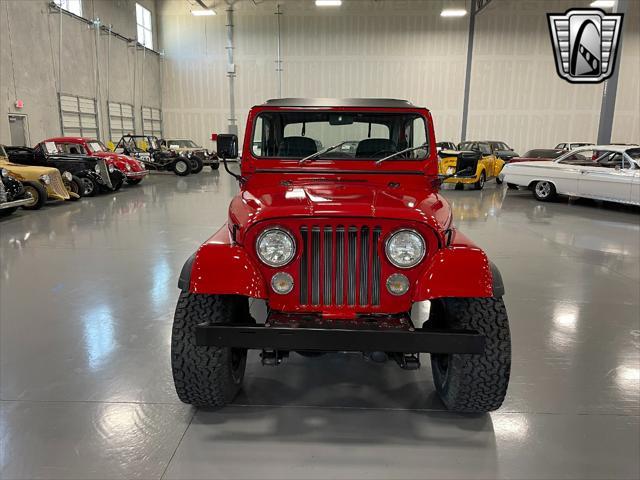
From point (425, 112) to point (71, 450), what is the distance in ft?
→ 9.67

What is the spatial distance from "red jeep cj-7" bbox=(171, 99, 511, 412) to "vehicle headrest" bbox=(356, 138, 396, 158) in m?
0.69

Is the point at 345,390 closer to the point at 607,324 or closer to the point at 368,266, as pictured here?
the point at 368,266

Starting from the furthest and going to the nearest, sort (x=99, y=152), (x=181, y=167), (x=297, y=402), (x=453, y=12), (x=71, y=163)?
(x=453, y=12), (x=181, y=167), (x=99, y=152), (x=71, y=163), (x=297, y=402)

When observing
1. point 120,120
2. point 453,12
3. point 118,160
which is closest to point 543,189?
point 118,160

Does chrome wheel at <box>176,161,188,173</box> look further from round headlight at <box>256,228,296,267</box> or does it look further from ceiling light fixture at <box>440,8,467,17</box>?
round headlight at <box>256,228,296,267</box>

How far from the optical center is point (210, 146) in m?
24.9

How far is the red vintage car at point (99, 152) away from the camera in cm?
1080

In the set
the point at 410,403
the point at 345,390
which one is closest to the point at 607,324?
the point at 410,403

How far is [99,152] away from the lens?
37.7 feet

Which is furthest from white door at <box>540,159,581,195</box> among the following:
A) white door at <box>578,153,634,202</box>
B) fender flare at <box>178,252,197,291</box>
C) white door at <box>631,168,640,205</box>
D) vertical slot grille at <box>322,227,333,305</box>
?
fender flare at <box>178,252,197,291</box>

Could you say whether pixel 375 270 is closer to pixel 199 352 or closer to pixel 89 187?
pixel 199 352

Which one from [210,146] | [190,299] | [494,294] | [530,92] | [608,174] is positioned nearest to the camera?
[494,294]

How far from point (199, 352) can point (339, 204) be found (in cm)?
104

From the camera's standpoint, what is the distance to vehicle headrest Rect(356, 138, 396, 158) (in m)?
3.11
